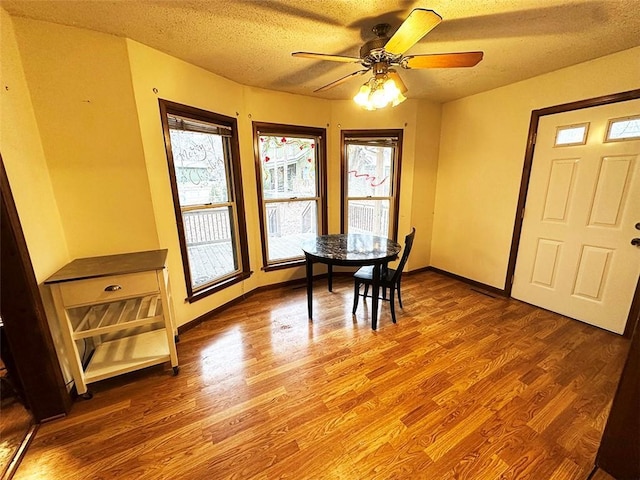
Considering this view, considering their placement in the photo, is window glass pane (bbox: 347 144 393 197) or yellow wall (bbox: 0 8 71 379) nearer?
yellow wall (bbox: 0 8 71 379)

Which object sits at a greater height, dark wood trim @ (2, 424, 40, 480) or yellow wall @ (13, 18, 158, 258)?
yellow wall @ (13, 18, 158, 258)

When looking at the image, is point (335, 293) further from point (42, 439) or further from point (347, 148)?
point (42, 439)

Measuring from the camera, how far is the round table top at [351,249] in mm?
2189

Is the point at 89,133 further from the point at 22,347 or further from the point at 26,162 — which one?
the point at 22,347

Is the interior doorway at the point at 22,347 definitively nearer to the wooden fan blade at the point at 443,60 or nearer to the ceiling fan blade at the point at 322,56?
the ceiling fan blade at the point at 322,56

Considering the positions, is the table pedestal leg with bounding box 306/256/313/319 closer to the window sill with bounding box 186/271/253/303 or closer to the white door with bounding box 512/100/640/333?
the window sill with bounding box 186/271/253/303

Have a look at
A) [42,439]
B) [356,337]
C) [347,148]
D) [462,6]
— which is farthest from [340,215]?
[42,439]

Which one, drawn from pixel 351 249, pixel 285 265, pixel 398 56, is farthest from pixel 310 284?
pixel 398 56

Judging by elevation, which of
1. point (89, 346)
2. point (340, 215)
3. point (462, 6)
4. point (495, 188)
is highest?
point (462, 6)

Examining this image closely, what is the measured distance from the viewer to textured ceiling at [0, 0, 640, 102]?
148 cm

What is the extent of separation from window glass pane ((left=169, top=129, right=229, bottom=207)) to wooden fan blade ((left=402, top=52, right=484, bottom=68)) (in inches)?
76.0

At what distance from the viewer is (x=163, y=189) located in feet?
6.91

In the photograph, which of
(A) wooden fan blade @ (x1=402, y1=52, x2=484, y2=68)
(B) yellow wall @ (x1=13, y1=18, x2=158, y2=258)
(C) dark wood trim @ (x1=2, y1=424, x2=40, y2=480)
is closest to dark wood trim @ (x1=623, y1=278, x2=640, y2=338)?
(A) wooden fan blade @ (x1=402, y1=52, x2=484, y2=68)

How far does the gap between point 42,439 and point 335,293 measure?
2556 mm
